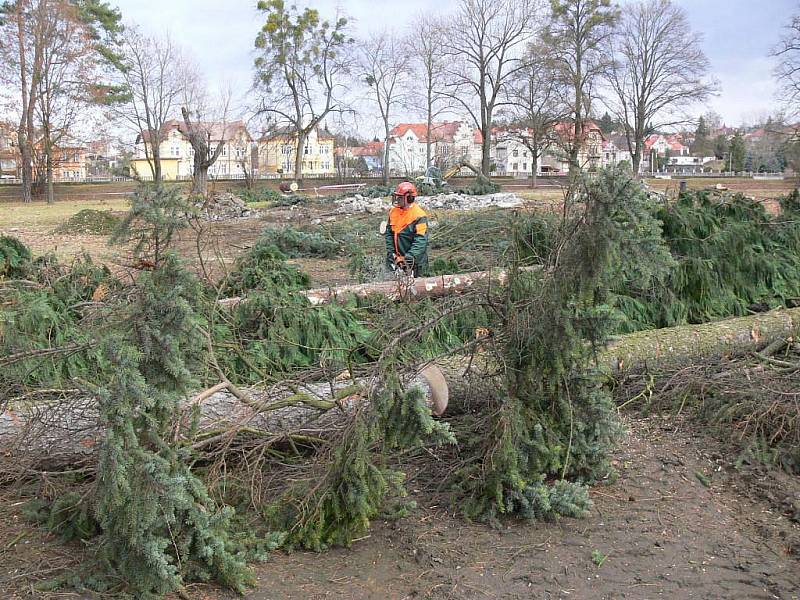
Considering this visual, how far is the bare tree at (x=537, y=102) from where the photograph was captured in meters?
40.7

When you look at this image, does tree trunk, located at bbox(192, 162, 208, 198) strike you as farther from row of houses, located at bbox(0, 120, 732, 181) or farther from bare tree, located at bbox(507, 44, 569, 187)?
bare tree, located at bbox(507, 44, 569, 187)

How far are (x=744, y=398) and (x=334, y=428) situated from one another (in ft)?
9.04

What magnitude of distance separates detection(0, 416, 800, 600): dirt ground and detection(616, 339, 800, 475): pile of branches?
1.13 feet

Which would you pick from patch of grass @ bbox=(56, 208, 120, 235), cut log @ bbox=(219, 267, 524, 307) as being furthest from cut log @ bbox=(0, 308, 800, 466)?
patch of grass @ bbox=(56, 208, 120, 235)

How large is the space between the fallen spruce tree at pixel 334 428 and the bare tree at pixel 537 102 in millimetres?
37061

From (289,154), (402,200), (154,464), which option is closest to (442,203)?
(402,200)

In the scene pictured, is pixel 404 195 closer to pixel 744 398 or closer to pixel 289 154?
pixel 744 398

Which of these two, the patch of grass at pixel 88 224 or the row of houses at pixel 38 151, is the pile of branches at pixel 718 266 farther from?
the row of houses at pixel 38 151

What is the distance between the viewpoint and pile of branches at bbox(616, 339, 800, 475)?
177 inches

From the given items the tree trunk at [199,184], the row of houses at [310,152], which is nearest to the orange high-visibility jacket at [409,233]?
the tree trunk at [199,184]

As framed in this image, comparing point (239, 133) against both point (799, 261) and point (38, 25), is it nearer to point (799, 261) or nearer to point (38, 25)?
point (38, 25)

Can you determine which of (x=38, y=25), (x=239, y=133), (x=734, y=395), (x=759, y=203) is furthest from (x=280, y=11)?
(x=734, y=395)

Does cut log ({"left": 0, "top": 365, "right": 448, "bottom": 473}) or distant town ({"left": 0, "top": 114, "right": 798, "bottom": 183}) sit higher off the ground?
distant town ({"left": 0, "top": 114, "right": 798, "bottom": 183})

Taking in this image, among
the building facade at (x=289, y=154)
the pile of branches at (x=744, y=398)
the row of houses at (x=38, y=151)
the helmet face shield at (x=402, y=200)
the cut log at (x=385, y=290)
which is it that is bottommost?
the pile of branches at (x=744, y=398)
